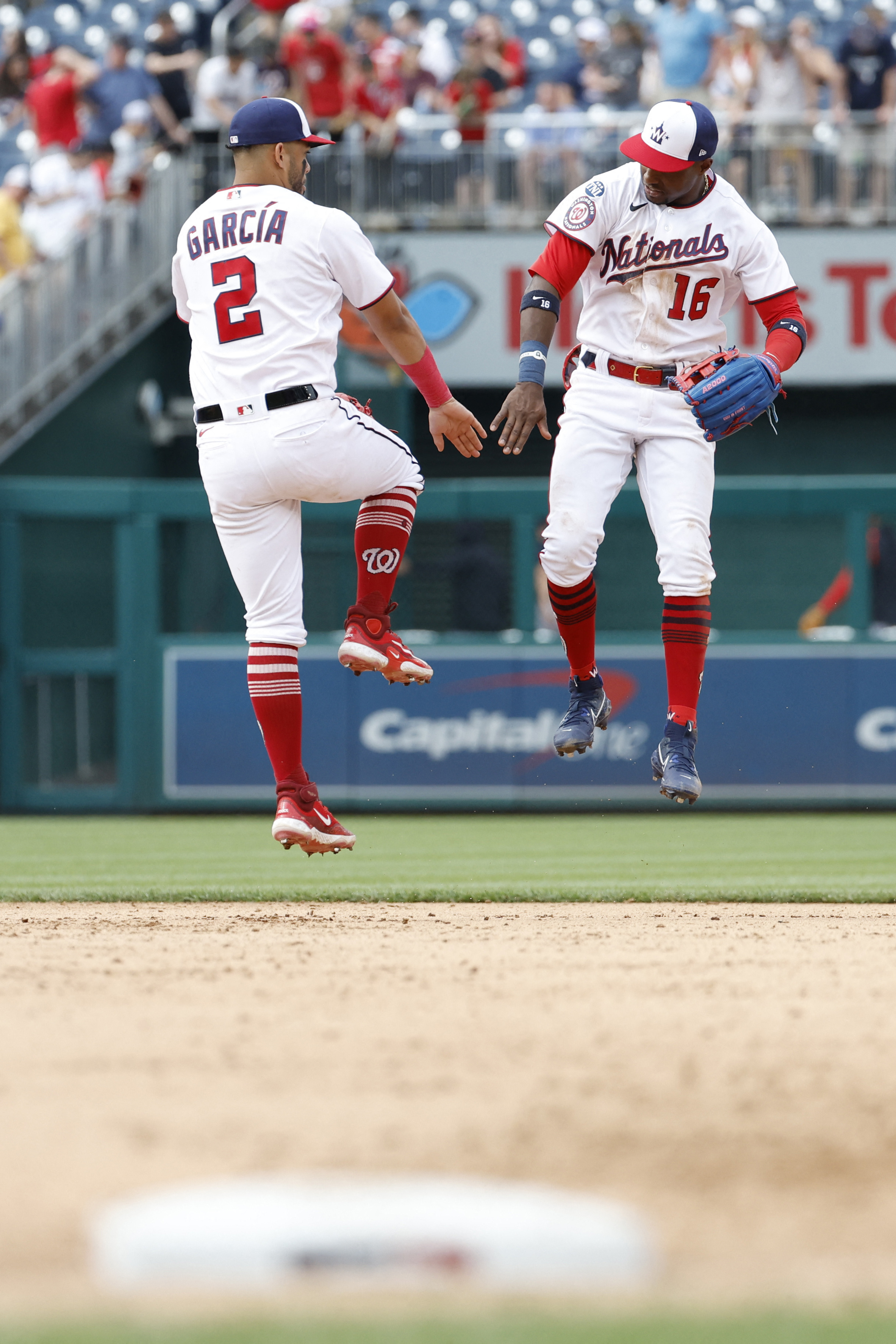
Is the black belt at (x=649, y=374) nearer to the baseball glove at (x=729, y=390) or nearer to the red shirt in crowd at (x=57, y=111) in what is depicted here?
the baseball glove at (x=729, y=390)

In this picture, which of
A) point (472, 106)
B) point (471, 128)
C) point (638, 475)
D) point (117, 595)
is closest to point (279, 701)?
point (638, 475)

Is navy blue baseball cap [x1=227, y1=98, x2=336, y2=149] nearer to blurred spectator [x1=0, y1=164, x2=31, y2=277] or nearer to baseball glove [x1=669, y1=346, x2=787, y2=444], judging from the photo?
baseball glove [x1=669, y1=346, x2=787, y2=444]

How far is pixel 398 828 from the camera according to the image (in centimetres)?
→ 1102

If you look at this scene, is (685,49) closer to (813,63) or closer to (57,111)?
(813,63)

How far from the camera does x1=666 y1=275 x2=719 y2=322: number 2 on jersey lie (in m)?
5.69

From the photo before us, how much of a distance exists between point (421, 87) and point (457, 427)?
10575 mm

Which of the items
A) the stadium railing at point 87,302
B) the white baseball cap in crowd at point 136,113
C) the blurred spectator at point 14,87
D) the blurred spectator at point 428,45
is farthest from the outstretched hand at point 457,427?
the blurred spectator at point 14,87

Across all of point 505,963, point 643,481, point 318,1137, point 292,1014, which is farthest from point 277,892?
point 318,1137

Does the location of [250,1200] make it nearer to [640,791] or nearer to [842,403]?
[640,791]

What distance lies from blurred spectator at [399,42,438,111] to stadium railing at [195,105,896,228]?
0.37 m

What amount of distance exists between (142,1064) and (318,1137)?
21.3 inches

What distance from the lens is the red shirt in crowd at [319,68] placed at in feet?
47.1

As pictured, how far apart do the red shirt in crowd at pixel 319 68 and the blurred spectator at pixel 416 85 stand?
0.92 meters

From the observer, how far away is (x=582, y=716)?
578cm
